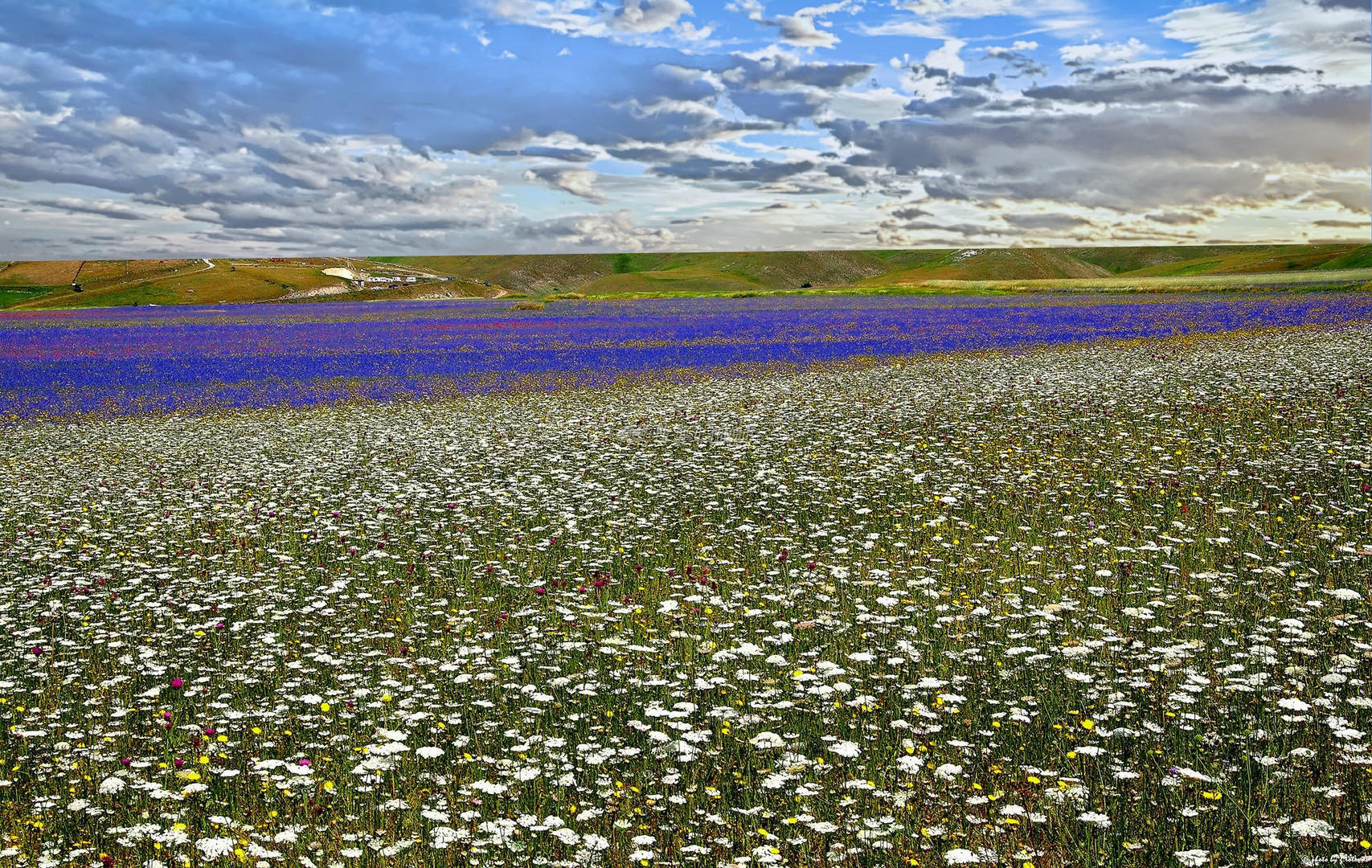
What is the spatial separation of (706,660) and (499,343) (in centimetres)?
4884

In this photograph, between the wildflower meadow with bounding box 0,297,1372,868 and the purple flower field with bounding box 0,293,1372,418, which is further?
the purple flower field with bounding box 0,293,1372,418

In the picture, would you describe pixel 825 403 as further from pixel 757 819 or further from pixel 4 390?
A: pixel 4 390

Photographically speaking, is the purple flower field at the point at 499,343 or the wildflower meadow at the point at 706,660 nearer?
the wildflower meadow at the point at 706,660

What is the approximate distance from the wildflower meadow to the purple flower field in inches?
700

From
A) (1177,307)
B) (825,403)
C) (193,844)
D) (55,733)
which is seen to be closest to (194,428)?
(825,403)

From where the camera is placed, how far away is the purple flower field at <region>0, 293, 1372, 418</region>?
117 feet

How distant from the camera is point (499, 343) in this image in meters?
55.6

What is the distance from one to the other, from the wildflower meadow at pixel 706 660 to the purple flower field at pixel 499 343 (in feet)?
58.4

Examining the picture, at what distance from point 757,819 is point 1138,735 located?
3.00 m

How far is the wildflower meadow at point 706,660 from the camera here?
5992 mm

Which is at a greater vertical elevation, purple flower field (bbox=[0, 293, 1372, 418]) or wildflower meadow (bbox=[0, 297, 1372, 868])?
purple flower field (bbox=[0, 293, 1372, 418])

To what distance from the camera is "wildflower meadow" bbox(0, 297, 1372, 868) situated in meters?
5.99

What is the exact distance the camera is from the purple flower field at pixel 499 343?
117 ft

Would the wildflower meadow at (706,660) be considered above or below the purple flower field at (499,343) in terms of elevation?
below
